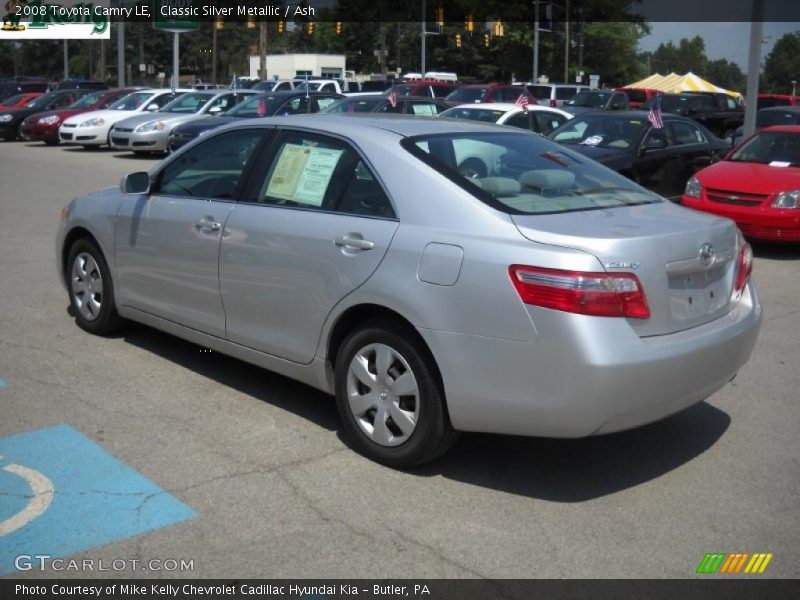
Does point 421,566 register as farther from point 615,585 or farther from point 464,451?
point 464,451

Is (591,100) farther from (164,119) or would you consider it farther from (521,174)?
(521,174)

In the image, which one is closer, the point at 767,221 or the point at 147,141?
the point at 767,221

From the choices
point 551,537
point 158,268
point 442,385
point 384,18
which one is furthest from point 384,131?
point 384,18

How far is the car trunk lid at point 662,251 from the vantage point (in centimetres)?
415

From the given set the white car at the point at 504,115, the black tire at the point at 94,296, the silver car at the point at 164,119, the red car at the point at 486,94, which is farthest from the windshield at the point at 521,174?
the red car at the point at 486,94

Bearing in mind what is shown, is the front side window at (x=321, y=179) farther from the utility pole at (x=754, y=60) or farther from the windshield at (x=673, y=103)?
the windshield at (x=673, y=103)

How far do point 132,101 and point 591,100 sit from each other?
565 inches

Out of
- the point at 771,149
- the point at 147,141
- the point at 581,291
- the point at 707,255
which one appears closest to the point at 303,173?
the point at 581,291

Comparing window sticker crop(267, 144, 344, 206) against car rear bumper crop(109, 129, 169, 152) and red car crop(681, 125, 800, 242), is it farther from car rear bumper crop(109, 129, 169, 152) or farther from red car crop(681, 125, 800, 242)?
car rear bumper crop(109, 129, 169, 152)

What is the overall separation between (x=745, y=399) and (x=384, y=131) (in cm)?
278

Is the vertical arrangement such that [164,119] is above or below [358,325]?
above

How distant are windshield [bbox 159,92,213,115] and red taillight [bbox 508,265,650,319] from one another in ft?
69.4

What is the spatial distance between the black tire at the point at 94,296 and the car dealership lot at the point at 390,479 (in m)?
0.12

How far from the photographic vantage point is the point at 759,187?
35.7 ft
